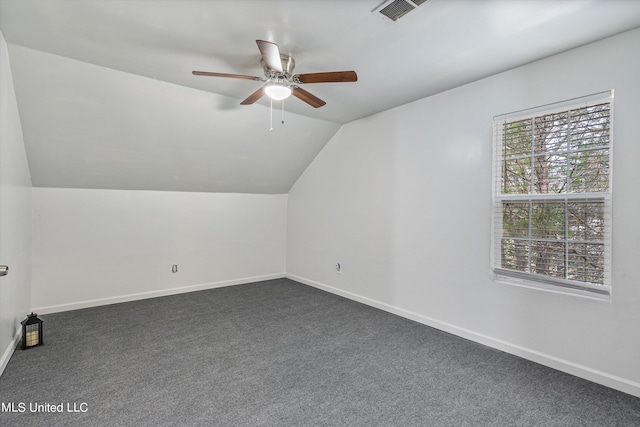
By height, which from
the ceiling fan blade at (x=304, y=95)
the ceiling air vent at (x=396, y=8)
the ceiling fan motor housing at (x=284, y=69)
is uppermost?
the ceiling air vent at (x=396, y=8)

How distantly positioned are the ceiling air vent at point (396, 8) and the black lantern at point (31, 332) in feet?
12.2

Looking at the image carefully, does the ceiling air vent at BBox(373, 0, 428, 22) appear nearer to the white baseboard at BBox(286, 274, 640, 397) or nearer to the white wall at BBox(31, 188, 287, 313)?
the white baseboard at BBox(286, 274, 640, 397)

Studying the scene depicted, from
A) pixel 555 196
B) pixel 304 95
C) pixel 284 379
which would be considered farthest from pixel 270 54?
pixel 555 196

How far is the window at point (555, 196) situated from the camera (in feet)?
7.99

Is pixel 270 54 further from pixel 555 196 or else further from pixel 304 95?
pixel 555 196

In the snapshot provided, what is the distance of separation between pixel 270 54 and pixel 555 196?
99.0 inches

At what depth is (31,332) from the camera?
2.84 m

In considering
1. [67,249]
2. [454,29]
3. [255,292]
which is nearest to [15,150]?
[67,249]

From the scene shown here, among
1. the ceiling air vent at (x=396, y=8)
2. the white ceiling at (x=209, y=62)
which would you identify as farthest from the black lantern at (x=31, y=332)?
the ceiling air vent at (x=396, y=8)

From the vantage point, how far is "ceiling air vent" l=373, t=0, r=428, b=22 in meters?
1.92

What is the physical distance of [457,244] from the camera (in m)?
3.29

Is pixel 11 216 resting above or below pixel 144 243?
above

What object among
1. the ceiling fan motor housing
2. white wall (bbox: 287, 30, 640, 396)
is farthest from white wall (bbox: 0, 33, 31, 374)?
white wall (bbox: 287, 30, 640, 396)

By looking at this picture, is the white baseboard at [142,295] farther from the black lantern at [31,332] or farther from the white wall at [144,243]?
the black lantern at [31,332]
